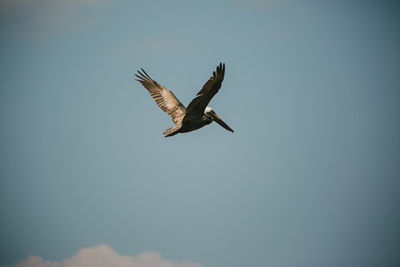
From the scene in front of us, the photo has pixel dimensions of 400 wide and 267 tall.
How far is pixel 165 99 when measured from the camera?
58.7 ft

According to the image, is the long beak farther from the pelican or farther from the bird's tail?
the bird's tail

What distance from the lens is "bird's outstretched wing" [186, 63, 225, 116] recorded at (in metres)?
13.4

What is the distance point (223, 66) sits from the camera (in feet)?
43.8

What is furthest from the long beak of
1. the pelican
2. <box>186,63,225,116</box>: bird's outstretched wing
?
<box>186,63,225,116</box>: bird's outstretched wing

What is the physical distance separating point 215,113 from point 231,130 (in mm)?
999

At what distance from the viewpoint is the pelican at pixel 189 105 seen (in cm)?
1366

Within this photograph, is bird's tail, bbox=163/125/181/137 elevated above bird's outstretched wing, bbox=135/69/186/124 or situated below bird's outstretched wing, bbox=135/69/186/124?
below

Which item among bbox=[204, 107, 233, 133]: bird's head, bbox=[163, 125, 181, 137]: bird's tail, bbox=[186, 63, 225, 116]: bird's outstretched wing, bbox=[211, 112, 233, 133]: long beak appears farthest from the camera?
bbox=[211, 112, 233, 133]: long beak

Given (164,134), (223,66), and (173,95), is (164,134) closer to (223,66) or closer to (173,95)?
(173,95)

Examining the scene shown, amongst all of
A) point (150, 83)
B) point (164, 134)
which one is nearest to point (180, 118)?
point (164, 134)

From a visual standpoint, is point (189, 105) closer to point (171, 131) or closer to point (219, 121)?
point (171, 131)

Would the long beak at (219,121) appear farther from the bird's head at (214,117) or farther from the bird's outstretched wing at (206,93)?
the bird's outstretched wing at (206,93)

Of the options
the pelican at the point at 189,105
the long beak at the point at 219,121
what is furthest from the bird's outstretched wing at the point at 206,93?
the long beak at the point at 219,121

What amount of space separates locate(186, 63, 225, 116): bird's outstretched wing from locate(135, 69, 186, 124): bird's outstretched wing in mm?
1570
